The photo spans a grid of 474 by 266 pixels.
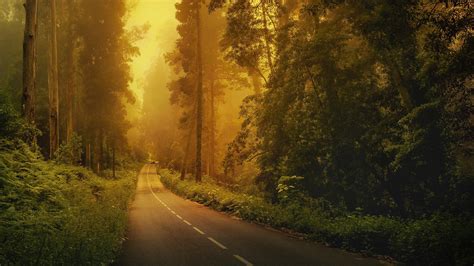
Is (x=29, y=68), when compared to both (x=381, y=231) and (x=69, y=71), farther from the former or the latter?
(x=69, y=71)

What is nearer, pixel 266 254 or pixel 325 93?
pixel 266 254

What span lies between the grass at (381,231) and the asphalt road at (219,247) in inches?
26.5

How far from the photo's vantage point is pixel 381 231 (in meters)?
12.0

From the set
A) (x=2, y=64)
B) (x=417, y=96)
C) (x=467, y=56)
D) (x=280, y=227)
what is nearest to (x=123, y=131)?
(x=2, y=64)

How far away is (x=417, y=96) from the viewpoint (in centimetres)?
1623

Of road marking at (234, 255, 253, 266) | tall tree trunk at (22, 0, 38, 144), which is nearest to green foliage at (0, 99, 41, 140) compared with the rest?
tall tree trunk at (22, 0, 38, 144)

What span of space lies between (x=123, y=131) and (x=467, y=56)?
36.8 meters

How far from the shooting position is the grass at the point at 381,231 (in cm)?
940

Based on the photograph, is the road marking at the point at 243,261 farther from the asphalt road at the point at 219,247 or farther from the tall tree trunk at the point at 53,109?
the tall tree trunk at the point at 53,109

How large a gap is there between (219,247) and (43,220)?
524 cm

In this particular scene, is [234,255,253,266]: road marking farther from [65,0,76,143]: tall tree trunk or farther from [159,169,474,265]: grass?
[65,0,76,143]: tall tree trunk

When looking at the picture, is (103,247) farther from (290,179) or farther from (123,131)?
(123,131)

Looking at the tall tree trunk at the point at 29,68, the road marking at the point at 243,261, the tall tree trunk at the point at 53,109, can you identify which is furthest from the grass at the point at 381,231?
the tall tree trunk at the point at 53,109

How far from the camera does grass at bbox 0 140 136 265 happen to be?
8273 millimetres
